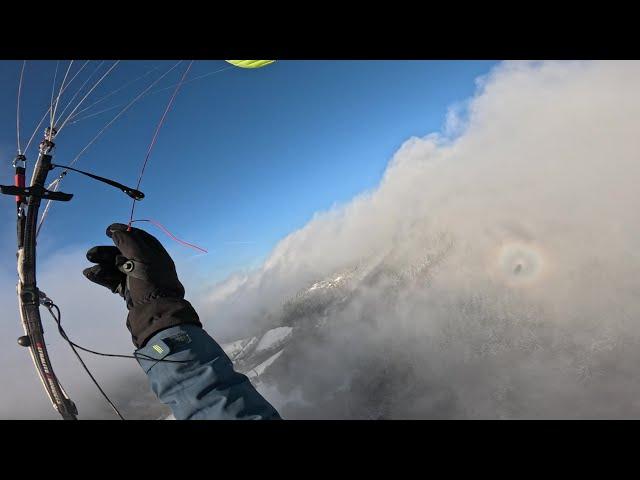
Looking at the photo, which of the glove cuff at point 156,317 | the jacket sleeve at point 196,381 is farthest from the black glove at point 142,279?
the jacket sleeve at point 196,381

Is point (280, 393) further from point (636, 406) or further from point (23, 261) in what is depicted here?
point (23, 261)

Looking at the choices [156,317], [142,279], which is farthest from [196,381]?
[142,279]

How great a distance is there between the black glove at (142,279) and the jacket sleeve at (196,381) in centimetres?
16

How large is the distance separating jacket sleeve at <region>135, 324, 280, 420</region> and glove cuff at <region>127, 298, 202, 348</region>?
3.1 inches

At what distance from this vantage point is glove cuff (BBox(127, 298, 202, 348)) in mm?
2303

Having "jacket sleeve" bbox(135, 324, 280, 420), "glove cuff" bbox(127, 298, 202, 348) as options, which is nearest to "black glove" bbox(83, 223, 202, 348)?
"glove cuff" bbox(127, 298, 202, 348)

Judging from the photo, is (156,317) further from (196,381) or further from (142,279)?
(196,381)

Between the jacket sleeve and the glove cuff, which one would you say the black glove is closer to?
the glove cuff

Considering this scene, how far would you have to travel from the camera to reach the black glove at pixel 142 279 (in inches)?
93.4

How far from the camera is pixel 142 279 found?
2598 millimetres
